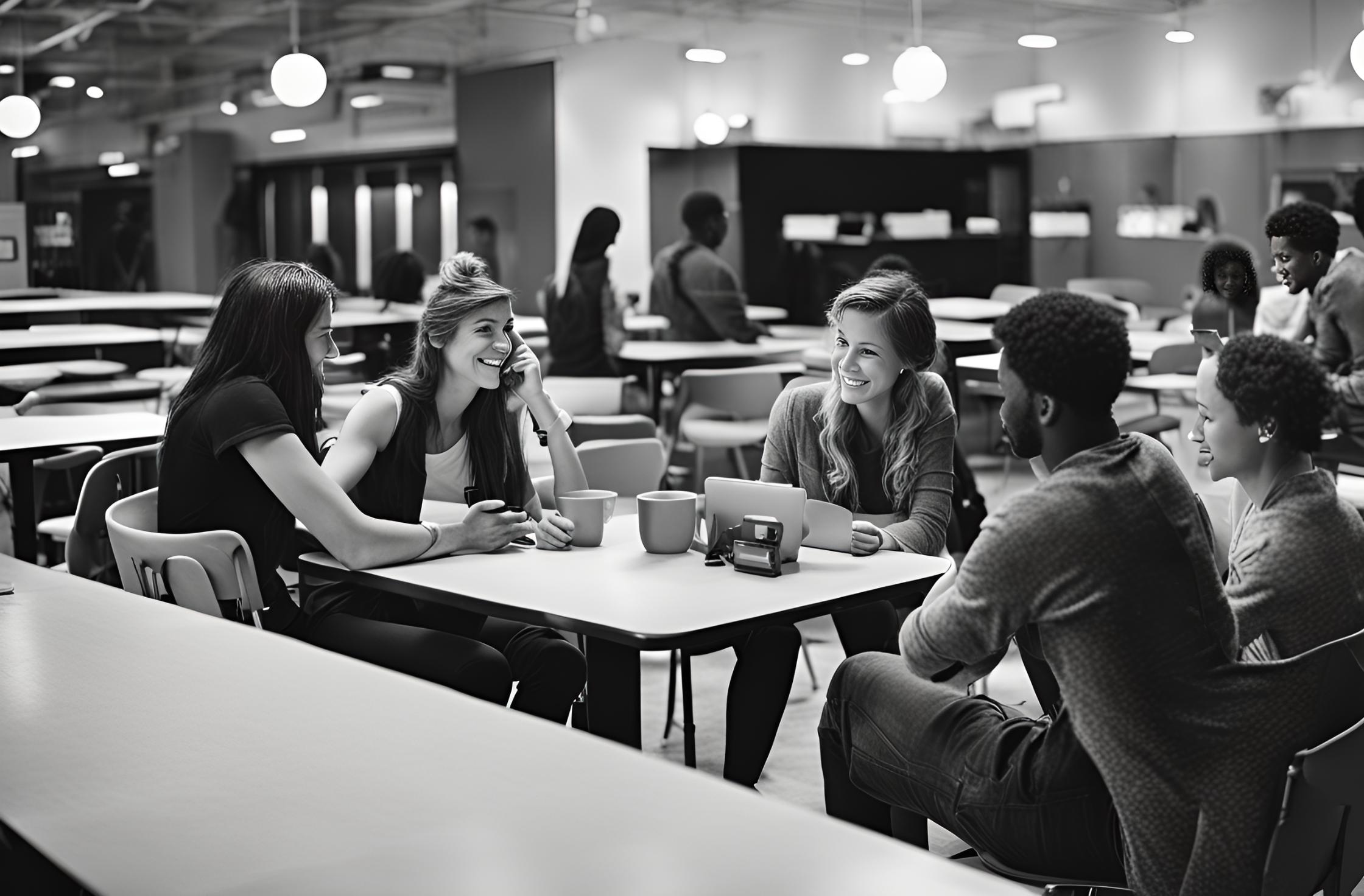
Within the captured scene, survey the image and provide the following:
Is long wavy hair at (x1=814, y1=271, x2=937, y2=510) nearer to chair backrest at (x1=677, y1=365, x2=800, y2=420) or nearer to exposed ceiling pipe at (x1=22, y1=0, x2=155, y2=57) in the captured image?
chair backrest at (x1=677, y1=365, x2=800, y2=420)

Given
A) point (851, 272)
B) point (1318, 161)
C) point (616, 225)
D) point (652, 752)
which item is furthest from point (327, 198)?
point (652, 752)

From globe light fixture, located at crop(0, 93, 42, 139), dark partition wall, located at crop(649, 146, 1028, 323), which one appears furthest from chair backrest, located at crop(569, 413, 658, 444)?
dark partition wall, located at crop(649, 146, 1028, 323)

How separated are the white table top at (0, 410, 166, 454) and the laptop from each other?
189 centimetres

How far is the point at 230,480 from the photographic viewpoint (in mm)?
2770

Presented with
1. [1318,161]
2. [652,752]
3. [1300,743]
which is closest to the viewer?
[1300,743]

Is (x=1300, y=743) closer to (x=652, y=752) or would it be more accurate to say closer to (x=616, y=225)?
(x=652, y=752)

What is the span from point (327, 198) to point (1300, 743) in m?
10.7

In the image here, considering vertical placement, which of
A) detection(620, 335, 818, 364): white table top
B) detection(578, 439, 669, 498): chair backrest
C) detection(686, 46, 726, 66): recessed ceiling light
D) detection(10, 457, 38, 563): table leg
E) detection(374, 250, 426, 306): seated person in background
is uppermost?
detection(686, 46, 726, 66): recessed ceiling light

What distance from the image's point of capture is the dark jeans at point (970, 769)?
1981mm

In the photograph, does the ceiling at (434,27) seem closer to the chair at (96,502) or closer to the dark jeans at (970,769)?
the chair at (96,502)

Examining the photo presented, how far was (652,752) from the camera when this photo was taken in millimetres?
3730

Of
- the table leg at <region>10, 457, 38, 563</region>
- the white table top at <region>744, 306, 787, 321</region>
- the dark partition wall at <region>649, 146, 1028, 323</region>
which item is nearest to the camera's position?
the table leg at <region>10, 457, 38, 563</region>

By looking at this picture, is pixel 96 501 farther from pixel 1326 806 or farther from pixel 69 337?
pixel 69 337

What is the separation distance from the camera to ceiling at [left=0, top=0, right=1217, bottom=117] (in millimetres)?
10625
